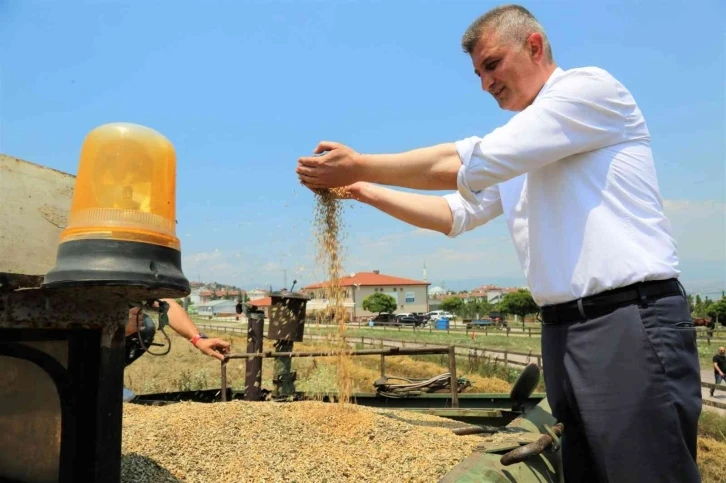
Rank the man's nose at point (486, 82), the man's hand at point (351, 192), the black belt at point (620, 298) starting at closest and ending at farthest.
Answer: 1. the black belt at point (620, 298)
2. the man's nose at point (486, 82)
3. the man's hand at point (351, 192)

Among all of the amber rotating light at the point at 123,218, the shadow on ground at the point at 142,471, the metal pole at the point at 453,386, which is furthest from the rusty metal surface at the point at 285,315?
the amber rotating light at the point at 123,218

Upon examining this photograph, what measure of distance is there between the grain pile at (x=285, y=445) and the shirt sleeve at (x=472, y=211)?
1013 mm

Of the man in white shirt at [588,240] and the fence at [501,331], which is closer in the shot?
the man in white shirt at [588,240]

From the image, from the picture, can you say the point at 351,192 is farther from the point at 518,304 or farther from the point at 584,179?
the point at 518,304

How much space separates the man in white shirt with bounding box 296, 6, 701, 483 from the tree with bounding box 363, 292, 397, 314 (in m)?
75.4

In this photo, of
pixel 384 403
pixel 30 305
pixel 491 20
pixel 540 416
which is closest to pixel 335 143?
pixel 491 20

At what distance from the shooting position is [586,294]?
1743 mm

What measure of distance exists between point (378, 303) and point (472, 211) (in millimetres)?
75099

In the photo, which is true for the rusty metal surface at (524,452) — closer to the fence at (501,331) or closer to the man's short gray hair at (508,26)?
the man's short gray hair at (508,26)

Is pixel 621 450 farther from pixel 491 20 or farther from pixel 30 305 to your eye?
pixel 30 305

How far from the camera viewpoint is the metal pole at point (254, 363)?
5238 mm

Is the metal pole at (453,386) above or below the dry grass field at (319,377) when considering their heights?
above

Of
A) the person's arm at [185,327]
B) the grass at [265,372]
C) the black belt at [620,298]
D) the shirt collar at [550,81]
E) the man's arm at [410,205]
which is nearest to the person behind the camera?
the black belt at [620,298]

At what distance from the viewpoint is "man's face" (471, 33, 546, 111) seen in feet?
6.48
